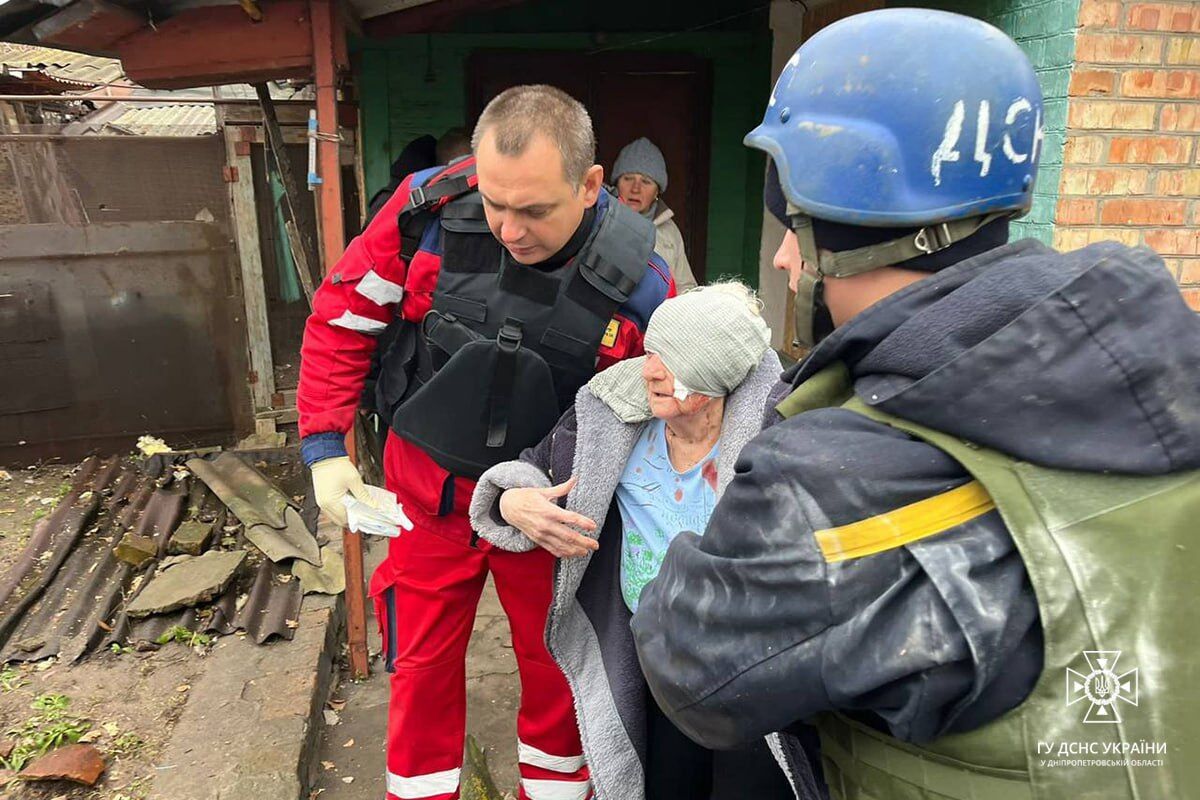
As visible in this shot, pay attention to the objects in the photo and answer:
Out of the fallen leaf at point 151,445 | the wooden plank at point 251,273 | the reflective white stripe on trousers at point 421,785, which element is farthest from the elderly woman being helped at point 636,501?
the fallen leaf at point 151,445

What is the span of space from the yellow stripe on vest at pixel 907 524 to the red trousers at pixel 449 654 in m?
1.62

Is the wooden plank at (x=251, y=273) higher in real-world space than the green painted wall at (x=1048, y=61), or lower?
lower

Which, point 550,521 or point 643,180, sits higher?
point 643,180

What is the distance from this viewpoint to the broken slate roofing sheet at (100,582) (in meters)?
3.65

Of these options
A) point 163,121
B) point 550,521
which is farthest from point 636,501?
point 163,121

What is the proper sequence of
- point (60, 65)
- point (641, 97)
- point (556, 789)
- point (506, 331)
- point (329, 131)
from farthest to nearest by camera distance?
point (60, 65) → point (641, 97) → point (329, 131) → point (556, 789) → point (506, 331)

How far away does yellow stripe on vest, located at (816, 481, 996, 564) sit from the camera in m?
0.85

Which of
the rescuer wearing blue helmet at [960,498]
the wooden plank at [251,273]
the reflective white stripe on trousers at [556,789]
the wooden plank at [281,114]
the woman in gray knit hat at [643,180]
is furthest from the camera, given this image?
the wooden plank at [251,273]

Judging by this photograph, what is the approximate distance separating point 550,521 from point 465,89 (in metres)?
4.31

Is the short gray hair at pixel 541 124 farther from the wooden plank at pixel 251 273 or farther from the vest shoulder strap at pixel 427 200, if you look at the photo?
the wooden plank at pixel 251 273

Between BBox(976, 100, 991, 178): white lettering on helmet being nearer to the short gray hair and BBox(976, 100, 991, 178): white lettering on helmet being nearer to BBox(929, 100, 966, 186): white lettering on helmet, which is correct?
BBox(929, 100, 966, 186): white lettering on helmet

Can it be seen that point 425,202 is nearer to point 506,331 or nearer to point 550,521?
point 506,331

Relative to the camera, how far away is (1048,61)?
100 inches

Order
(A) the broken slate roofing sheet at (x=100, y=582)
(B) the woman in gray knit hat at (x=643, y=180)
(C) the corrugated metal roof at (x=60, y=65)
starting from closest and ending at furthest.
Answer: (A) the broken slate roofing sheet at (x=100, y=582) → (B) the woman in gray knit hat at (x=643, y=180) → (C) the corrugated metal roof at (x=60, y=65)
